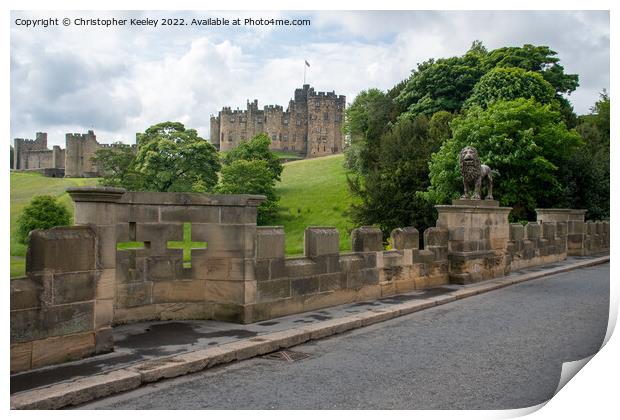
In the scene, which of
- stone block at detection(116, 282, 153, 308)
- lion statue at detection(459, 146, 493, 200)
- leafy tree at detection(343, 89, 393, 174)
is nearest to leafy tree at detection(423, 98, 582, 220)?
leafy tree at detection(343, 89, 393, 174)

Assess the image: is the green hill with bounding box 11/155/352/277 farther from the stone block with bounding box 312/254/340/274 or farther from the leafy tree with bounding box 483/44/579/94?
the stone block with bounding box 312/254/340/274

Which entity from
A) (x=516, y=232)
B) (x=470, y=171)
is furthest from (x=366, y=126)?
(x=470, y=171)

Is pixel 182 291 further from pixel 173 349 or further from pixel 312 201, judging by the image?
pixel 312 201

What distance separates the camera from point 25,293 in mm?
5758

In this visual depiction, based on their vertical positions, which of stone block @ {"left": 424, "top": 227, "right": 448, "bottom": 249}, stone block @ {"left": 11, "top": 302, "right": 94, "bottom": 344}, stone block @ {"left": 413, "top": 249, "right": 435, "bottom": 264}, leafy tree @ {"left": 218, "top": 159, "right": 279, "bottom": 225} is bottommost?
stone block @ {"left": 11, "top": 302, "right": 94, "bottom": 344}

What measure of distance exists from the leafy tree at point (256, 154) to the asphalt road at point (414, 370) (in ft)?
176

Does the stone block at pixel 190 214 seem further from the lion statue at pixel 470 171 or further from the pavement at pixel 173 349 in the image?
the lion statue at pixel 470 171

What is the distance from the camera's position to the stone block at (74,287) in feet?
19.8

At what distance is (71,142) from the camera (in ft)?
209

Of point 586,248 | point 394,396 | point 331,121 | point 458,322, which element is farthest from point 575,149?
point 331,121

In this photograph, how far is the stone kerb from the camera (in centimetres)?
812

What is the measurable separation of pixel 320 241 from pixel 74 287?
4.29 meters

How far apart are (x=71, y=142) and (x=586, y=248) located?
54.9 metres

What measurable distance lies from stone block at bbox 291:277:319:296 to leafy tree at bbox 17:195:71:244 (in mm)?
16537
